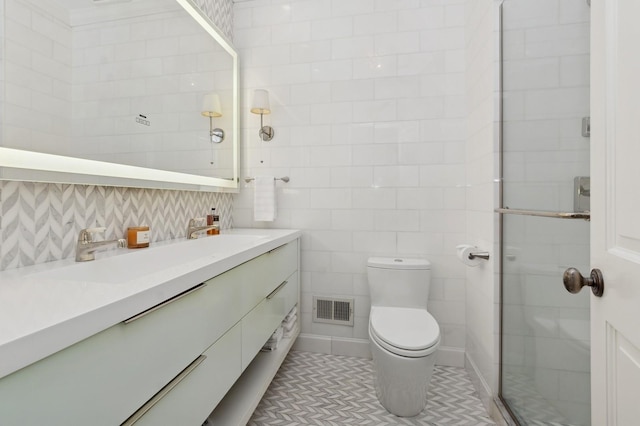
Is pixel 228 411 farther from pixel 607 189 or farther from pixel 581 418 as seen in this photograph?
pixel 607 189

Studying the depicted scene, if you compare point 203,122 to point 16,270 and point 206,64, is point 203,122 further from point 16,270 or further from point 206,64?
point 16,270

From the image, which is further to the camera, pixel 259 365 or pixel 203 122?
pixel 203 122

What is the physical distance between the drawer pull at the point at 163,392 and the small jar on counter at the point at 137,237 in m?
0.68

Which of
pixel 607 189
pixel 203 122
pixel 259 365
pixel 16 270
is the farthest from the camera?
pixel 203 122

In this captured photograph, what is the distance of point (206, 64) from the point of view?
1855mm

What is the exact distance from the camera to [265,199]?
6.98 ft

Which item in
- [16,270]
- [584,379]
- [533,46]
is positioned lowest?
[584,379]

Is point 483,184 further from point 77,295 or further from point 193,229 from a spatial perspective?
point 77,295

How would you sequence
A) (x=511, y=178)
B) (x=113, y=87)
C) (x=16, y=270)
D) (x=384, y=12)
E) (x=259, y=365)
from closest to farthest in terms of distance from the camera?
(x=16, y=270)
(x=113, y=87)
(x=511, y=178)
(x=259, y=365)
(x=384, y=12)

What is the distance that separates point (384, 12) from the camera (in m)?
2.05

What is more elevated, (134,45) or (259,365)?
(134,45)

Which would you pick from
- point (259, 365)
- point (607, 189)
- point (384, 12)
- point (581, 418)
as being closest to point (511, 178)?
point (607, 189)

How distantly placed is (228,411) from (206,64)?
187cm

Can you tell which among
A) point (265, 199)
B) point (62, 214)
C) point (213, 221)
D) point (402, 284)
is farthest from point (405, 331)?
point (62, 214)
